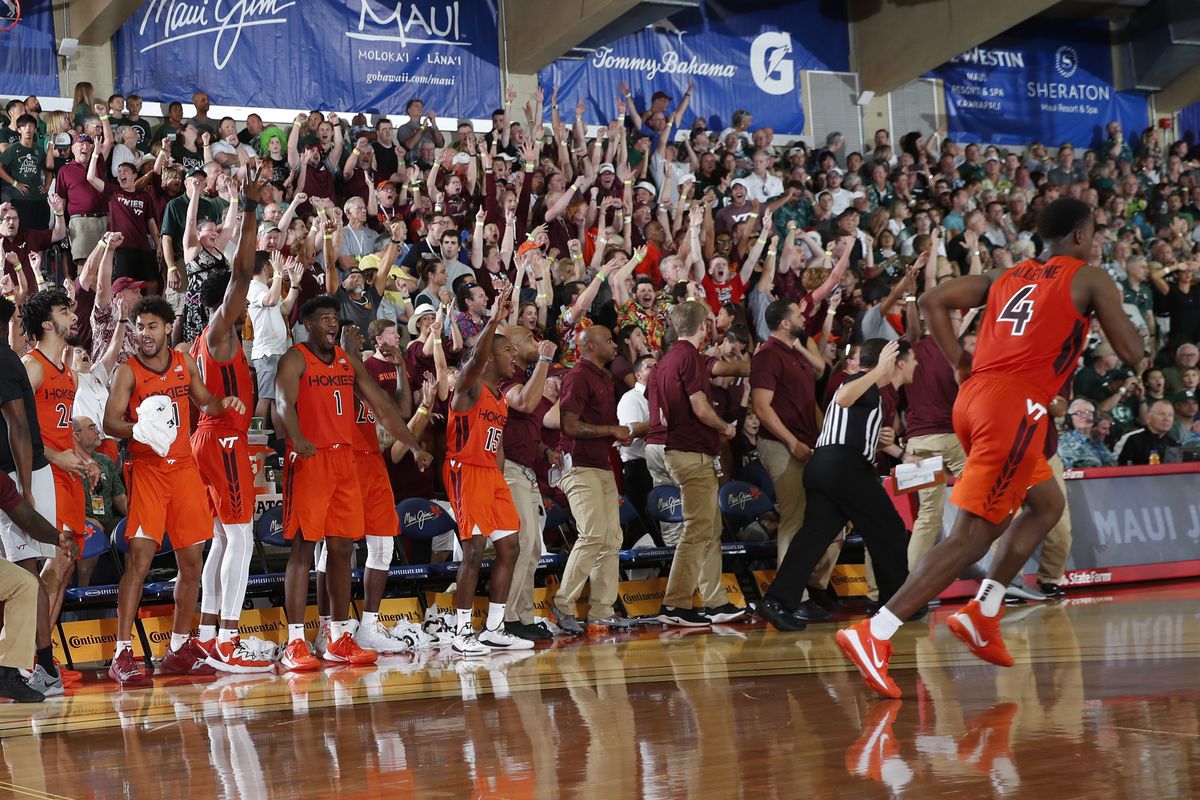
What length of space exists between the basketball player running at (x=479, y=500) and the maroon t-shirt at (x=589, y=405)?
24.5 inches

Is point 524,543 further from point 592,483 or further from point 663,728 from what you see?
point 663,728

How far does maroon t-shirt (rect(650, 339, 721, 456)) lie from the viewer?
9.62 metres

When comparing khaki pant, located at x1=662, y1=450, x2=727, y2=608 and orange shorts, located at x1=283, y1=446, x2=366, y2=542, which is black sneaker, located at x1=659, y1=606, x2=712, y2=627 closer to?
khaki pant, located at x1=662, y1=450, x2=727, y2=608

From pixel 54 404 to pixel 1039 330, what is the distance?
218 inches

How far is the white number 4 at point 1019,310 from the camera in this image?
595 centimetres

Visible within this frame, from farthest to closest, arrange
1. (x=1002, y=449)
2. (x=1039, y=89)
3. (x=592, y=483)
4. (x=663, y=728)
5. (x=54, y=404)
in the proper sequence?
1. (x=1039, y=89)
2. (x=592, y=483)
3. (x=54, y=404)
4. (x=1002, y=449)
5. (x=663, y=728)

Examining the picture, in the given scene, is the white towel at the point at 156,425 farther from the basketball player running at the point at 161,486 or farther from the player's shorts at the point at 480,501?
the player's shorts at the point at 480,501

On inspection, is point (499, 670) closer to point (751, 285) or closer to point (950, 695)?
point (950, 695)

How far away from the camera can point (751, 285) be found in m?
14.9

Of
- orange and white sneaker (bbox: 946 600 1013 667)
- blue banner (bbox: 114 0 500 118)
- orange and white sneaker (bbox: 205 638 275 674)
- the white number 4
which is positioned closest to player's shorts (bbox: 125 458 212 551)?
orange and white sneaker (bbox: 205 638 275 674)

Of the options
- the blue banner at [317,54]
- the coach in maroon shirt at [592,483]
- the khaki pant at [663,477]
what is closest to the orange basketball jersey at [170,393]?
the coach in maroon shirt at [592,483]

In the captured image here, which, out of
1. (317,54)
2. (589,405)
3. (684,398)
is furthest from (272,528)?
(317,54)

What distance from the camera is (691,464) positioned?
962 cm

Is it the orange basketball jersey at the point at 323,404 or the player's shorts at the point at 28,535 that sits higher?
the orange basketball jersey at the point at 323,404
